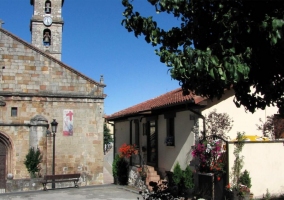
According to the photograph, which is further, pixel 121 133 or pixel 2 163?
pixel 121 133

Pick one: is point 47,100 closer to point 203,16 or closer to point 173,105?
point 173,105

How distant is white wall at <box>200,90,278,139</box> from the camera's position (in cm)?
1288

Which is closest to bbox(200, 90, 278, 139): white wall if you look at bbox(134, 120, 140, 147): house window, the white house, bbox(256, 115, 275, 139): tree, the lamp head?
the white house

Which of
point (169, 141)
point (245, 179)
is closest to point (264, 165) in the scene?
point (245, 179)

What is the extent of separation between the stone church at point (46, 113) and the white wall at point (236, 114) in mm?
9086

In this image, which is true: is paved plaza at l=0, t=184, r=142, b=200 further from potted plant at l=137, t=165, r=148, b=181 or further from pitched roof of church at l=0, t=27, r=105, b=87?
pitched roof of church at l=0, t=27, r=105, b=87

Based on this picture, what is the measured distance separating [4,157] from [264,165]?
→ 522 inches

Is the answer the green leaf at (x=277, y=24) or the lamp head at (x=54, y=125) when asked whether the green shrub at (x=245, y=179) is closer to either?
the green leaf at (x=277, y=24)

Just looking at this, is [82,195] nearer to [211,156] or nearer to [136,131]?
[136,131]

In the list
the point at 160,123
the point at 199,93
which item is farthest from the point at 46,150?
the point at 199,93

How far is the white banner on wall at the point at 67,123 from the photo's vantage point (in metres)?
19.9

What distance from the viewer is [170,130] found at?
1538cm

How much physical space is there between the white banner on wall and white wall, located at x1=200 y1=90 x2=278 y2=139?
30.8 feet

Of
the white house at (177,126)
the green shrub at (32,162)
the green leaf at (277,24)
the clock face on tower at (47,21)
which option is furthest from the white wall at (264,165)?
the clock face on tower at (47,21)
